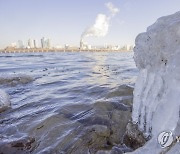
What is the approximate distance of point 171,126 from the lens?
1827 mm

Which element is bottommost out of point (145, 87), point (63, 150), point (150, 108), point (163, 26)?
point (63, 150)

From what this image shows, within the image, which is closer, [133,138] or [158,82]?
[158,82]

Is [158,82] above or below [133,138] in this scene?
above

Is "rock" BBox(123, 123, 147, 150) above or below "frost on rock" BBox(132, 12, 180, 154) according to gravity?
below

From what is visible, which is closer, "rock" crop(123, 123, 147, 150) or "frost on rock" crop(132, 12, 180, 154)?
"frost on rock" crop(132, 12, 180, 154)

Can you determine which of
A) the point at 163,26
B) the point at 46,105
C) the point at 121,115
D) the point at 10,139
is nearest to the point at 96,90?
the point at 46,105

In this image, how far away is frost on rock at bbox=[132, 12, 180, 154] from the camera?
1.90 metres

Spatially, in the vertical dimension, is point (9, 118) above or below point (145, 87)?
below

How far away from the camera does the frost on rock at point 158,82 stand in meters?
1.90

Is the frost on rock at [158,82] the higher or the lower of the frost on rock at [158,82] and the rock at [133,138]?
the higher

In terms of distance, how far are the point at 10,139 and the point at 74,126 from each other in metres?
1.01

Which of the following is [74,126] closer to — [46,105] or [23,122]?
[23,122]

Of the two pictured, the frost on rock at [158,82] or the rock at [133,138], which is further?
the rock at [133,138]

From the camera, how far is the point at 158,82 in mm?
2352
